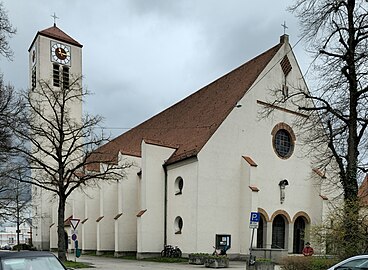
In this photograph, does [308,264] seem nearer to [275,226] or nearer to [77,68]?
[275,226]

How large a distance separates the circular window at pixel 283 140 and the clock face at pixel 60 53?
82.1ft

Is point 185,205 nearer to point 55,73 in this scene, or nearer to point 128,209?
point 128,209

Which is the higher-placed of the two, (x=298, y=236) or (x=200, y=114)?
(x=200, y=114)

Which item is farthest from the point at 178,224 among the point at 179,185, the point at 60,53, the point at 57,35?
the point at 57,35

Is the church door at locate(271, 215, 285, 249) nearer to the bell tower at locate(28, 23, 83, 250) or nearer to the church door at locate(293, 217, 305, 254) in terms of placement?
Answer: the church door at locate(293, 217, 305, 254)

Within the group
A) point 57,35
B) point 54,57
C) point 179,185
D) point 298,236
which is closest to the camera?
point 179,185

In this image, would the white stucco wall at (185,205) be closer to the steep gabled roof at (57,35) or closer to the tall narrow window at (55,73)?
the tall narrow window at (55,73)

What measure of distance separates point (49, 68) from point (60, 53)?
2271mm

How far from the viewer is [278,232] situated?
29.0 meters

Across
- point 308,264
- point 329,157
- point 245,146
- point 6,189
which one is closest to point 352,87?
point 329,157

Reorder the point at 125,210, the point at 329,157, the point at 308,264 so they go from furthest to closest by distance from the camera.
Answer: the point at 125,210, the point at 329,157, the point at 308,264

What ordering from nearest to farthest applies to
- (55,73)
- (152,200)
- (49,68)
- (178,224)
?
(178,224)
(152,200)
(49,68)
(55,73)

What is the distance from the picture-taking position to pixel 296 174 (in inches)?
1199

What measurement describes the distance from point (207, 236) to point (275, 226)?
6.14m
